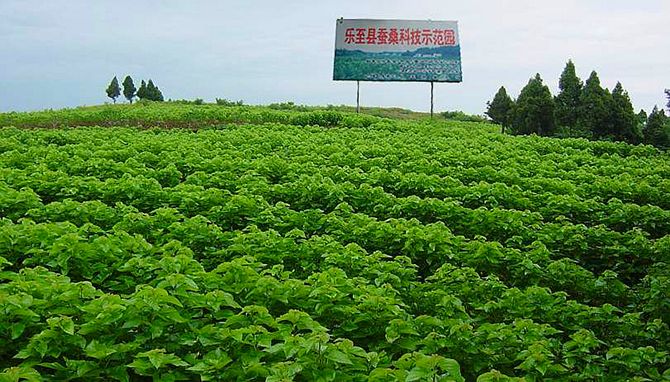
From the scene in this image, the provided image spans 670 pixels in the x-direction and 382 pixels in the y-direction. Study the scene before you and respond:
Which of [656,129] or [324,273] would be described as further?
[656,129]

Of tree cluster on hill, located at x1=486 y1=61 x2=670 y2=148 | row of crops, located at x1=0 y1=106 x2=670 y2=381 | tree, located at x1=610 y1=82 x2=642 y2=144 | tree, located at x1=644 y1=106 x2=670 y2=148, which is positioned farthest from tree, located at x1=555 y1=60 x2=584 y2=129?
row of crops, located at x1=0 y1=106 x2=670 y2=381

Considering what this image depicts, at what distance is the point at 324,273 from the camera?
16.0 ft

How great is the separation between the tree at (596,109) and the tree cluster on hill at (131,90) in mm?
25964

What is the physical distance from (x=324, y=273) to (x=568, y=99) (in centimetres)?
2084

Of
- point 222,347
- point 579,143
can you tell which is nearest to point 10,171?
point 222,347

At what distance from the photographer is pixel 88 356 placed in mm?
3686

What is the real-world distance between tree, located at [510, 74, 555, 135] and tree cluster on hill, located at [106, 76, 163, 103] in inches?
931

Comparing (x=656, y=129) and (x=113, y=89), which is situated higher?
(x=113, y=89)

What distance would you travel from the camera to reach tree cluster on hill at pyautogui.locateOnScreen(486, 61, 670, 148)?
70.0 ft

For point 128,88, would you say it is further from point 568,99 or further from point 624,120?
point 624,120

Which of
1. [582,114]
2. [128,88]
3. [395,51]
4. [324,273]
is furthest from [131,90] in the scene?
[324,273]

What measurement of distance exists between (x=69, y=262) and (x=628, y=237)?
231 inches

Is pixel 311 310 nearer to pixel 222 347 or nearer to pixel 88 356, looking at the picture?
pixel 222 347

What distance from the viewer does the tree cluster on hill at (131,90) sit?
40344 millimetres
